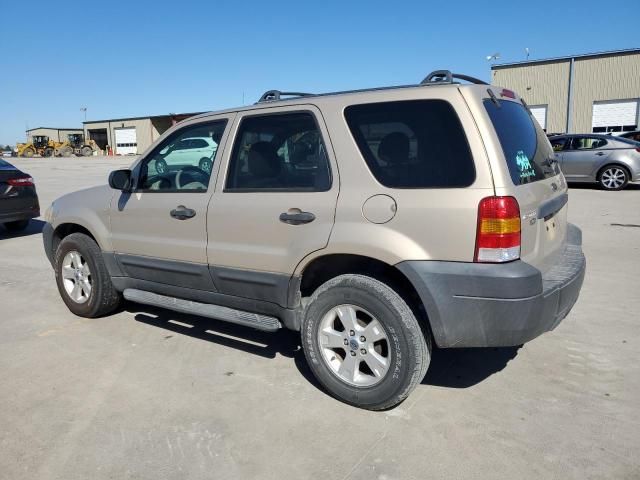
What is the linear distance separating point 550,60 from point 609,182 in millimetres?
22868

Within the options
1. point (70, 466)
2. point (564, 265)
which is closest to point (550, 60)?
point (564, 265)

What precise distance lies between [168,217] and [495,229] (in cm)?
245

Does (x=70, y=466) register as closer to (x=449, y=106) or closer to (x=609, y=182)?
(x=449, y=106)

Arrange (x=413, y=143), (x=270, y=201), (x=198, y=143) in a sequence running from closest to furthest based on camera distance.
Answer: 1. (x=413, y=143)
2. (x=270, y=201)
3. (x=198, y=143)

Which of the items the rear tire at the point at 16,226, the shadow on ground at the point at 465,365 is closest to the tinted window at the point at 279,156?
the shadow on ground at the point at 465,365

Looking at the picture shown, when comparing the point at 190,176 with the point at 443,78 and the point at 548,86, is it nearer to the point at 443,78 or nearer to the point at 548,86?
the point at 443,78

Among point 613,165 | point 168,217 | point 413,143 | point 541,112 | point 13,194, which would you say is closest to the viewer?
point 413,143

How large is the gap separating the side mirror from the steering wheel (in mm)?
454

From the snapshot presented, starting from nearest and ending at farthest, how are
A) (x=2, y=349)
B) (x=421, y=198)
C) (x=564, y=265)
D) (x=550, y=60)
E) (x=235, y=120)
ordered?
(x=421, y=198) < (x=564, y=265) < (x=235, y=120) < (x=2, y=349) < (x=550, y=60)

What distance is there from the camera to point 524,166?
3092 mm

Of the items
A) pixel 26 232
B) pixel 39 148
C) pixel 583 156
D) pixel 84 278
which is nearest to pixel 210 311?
pixel 84 278

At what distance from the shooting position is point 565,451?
107 inches

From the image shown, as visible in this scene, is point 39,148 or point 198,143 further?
point 39,148

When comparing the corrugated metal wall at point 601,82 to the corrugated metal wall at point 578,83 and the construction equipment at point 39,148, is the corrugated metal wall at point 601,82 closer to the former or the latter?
the corrugated metal wall at point 578,83
